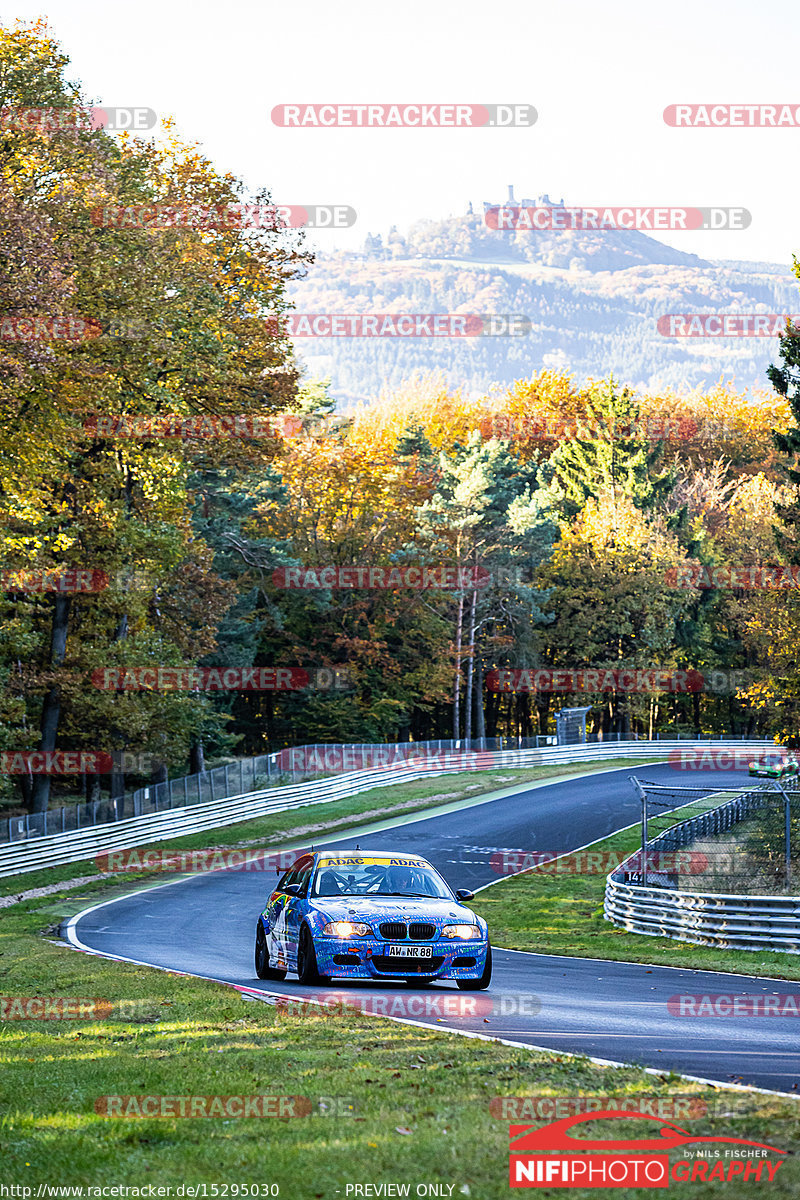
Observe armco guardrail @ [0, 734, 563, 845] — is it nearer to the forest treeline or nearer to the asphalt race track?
the forest treeline

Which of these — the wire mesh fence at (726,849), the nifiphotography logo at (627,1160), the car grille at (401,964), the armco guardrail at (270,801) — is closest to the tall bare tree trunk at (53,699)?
the armco guardrail at (270,801)

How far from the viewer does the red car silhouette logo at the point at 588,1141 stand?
20.6 ft

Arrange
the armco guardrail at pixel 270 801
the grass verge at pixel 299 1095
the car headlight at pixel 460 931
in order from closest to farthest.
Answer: the grass verge at pixel 299 1095, the car headlight at pixel 460 931, the armco guardrail at pixel 270 801

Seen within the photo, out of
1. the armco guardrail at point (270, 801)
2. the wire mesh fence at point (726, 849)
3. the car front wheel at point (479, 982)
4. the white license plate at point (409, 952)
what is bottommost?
the armco guardrail at point (270, 801)

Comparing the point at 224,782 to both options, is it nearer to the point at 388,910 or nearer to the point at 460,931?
the point at 388,910

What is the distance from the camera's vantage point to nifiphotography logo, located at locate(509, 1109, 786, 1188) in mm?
5832

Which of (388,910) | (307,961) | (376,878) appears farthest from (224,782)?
(388,910)

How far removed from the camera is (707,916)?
2131 centimetres

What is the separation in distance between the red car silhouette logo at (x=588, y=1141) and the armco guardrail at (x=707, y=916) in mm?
14149

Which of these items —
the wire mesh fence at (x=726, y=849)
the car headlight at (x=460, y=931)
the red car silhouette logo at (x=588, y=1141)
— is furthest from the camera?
the wire mesh fence at (x=726, y=849)

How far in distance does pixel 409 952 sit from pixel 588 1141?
7192 millimetres

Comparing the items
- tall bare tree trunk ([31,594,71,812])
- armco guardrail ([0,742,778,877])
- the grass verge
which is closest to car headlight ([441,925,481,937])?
the grass verge

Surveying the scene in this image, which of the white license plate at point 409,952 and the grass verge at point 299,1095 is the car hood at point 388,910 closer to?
the white license plate at point 409,952

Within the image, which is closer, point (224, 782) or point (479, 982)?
point (479, 982)
